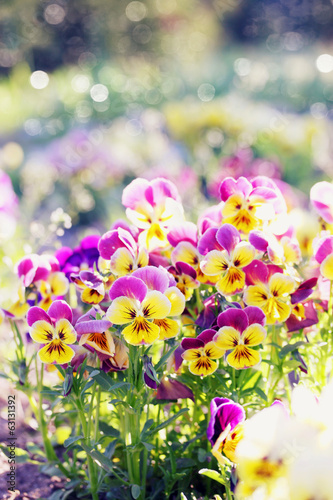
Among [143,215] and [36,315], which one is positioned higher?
[143,215]

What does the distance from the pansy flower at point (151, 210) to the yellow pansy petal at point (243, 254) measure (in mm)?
186

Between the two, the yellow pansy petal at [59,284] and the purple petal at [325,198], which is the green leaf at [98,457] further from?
the purple petal at [325,198]

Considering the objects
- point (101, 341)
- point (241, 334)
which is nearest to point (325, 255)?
point (241, 334)

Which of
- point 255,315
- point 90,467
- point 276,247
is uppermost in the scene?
point 276,247

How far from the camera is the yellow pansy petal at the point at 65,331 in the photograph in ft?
3.51

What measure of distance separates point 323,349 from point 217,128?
334cm

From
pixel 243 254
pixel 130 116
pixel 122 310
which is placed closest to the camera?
pixel 122 310

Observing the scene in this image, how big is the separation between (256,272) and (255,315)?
0.10 m

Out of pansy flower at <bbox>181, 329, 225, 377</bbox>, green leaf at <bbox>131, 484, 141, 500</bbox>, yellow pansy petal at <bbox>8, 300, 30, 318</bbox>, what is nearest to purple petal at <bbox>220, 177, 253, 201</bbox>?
pansy flower at <bbox>181, 329, 225, 377</bbox>

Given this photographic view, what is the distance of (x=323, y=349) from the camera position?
4.02 feet

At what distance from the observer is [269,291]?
45.1 inches

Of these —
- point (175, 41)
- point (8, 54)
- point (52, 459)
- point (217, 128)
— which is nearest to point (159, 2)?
point (175, 41)

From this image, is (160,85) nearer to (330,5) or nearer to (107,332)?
(107,332)

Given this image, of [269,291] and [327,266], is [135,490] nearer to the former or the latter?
[269,291]
